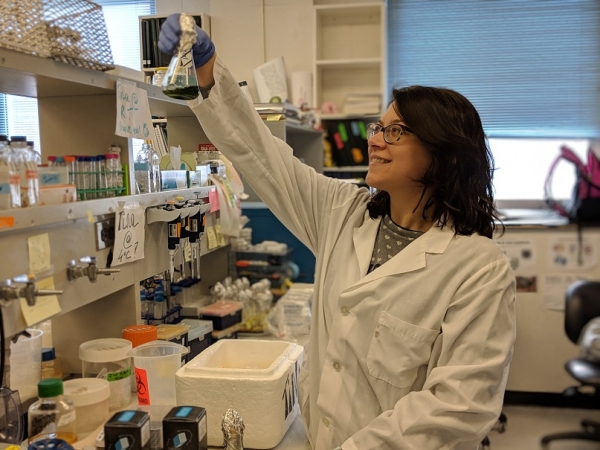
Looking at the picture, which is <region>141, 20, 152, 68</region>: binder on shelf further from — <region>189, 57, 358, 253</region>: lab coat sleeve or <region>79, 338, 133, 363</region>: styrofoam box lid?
<region>79, 338, 133, 363</region>: styrofoam box lid

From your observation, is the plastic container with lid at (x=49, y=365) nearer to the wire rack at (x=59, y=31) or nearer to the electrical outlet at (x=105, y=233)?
the electrical outlet at (x=105, y=233)

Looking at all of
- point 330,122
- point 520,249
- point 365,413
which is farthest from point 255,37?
point 365,413

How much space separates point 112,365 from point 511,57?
3.35m

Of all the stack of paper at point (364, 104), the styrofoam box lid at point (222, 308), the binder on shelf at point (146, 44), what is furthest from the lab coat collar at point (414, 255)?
the stack of paper at point (364, 104)

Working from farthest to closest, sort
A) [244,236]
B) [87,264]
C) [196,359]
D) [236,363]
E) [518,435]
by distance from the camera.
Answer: [518,435], [244,236], [236,363], [196,359], [87,264]

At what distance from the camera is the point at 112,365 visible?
147 centimetres

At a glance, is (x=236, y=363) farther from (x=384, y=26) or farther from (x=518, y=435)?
(x=384, y=26)

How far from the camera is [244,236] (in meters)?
2.58

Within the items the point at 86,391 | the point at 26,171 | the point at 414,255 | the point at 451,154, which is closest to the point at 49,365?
the point at 86,391

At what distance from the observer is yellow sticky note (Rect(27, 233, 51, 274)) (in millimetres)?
1112

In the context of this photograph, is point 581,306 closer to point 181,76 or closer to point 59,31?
point 181,76

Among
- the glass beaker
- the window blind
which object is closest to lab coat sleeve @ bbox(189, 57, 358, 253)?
the glass beaker

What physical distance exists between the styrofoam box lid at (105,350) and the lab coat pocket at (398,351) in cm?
61

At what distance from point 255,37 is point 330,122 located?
0.72 meters
